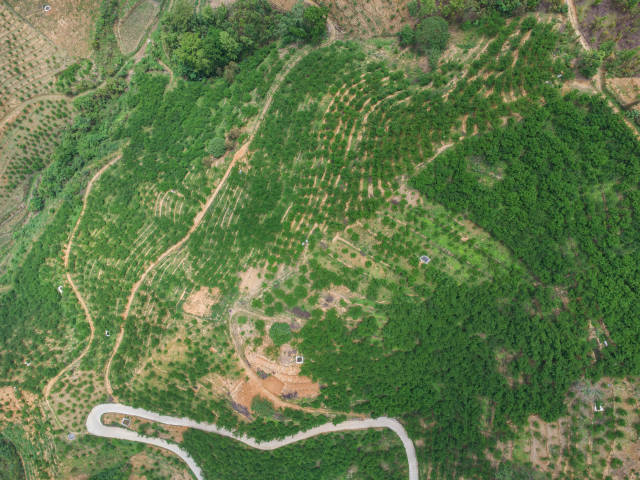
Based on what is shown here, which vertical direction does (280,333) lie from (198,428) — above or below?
above

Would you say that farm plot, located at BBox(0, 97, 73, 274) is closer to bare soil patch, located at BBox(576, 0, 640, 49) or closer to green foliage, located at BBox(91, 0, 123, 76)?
green foliage, located at BBox(91, 0, 123, 76)

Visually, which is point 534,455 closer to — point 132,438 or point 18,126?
point 132,438

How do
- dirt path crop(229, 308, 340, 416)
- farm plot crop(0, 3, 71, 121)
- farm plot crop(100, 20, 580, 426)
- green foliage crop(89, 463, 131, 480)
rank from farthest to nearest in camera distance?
1. farm plot crop(0, 3, 71, 121)
2. green foliage crop(89, 463, 131, 480)
3. dirt path crop(229, 308, 340, 416)
4. farm plot crop(100, 20, 580, 426)

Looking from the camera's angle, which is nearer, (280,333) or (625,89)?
(625,89)

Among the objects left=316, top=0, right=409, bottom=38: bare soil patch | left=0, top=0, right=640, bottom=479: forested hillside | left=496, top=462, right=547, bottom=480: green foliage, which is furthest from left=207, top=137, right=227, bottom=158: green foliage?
left=496, top=462, right=547, bottom=480: green foliage

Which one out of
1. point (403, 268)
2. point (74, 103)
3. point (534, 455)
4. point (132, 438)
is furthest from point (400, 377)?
point (74, 103)

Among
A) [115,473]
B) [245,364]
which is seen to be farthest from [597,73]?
[115,473]

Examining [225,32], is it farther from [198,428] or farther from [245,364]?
[198,428]

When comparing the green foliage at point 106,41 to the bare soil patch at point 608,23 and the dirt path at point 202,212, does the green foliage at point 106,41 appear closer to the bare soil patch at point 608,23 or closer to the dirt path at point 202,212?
the dirt path at point 202,212
